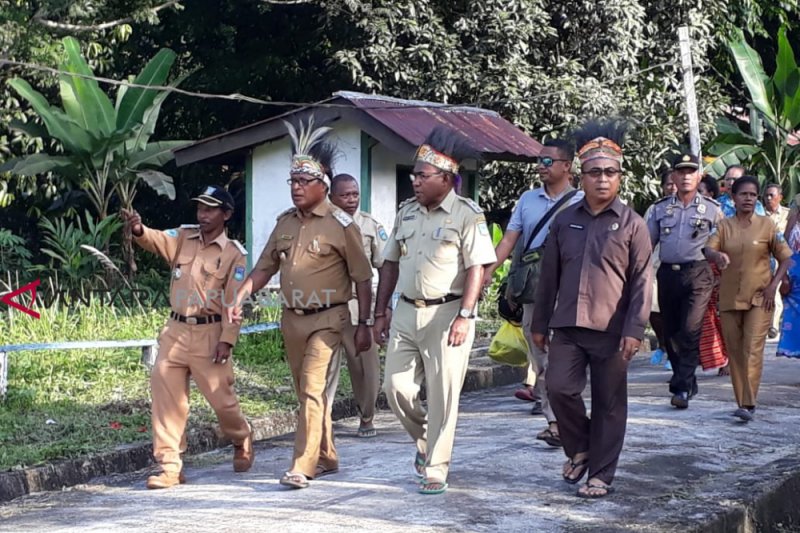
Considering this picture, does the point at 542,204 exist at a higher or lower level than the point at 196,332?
higher

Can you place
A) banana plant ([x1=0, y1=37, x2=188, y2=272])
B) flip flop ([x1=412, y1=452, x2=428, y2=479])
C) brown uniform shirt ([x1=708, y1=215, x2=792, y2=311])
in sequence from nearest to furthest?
1. flip flop ([x1=412, y1=452, x2=428, y2=479])
2. brown uniform shirt ([x1=708, y1=215, x2=792, y2=311])
3. banana plant ([x1=0, y1=37, x2=188, y2=272])

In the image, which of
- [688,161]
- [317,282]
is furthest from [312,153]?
[688,161]

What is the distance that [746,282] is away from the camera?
9172mm

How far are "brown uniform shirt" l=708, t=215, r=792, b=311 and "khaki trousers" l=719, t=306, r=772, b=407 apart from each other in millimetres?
92

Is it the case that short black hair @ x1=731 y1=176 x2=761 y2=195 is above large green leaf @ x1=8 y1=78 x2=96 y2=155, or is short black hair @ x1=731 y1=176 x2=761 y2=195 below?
below

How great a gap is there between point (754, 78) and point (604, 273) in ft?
49.6

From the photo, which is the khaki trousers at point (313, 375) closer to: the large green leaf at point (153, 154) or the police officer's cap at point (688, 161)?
the police officer's cap at point (688, 161)

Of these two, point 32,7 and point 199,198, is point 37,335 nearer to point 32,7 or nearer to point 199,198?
point 199,198

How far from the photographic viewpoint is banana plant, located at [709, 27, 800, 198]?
800 inches

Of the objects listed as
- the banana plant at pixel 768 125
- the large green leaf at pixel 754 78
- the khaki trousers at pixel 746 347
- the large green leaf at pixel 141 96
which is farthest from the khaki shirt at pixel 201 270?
the large green leaf at pixel 754 78

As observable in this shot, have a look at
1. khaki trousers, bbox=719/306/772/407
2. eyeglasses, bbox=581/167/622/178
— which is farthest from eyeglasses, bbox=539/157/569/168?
khaki trousers, bbox=719/306/772/407

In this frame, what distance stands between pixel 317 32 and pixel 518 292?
11383 millimetres

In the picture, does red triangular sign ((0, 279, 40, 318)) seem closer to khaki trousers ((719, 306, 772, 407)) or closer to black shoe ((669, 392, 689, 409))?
black shoe ((669, 392, 689, 409))

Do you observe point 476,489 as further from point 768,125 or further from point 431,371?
point 768,125
